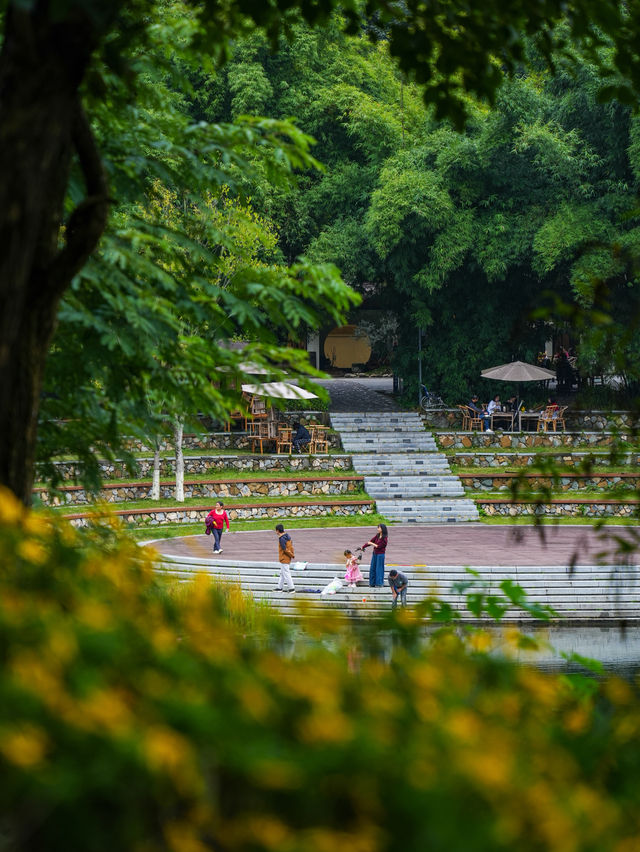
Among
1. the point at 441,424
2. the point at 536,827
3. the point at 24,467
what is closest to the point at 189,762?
the point at 536,827

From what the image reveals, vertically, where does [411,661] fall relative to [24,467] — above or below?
below

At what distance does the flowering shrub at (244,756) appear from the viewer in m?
2.11

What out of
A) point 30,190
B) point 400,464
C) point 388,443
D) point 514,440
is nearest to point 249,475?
point 400,464

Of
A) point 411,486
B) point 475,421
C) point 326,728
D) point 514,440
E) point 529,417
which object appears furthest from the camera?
point 475,421

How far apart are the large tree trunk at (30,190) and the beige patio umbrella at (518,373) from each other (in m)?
30.8

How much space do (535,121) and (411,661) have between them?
114 feet

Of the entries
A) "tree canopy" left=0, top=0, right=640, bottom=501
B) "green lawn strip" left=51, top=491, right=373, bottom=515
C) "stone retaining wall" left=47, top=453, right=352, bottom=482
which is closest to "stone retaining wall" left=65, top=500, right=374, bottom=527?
"green lawn strip" left=51, top=491, right=373, bottom=515

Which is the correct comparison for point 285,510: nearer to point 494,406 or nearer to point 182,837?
point 494,406

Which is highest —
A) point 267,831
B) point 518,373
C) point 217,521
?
point 518,373

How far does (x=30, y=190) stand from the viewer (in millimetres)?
3502

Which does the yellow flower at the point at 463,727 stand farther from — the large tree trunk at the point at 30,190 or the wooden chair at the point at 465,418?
the wooden chair at the point at 465,418

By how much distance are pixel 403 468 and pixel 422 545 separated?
23.2 ft

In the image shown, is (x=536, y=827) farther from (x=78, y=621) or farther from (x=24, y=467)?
(x=24, y=467)

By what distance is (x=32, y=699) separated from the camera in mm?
2148
